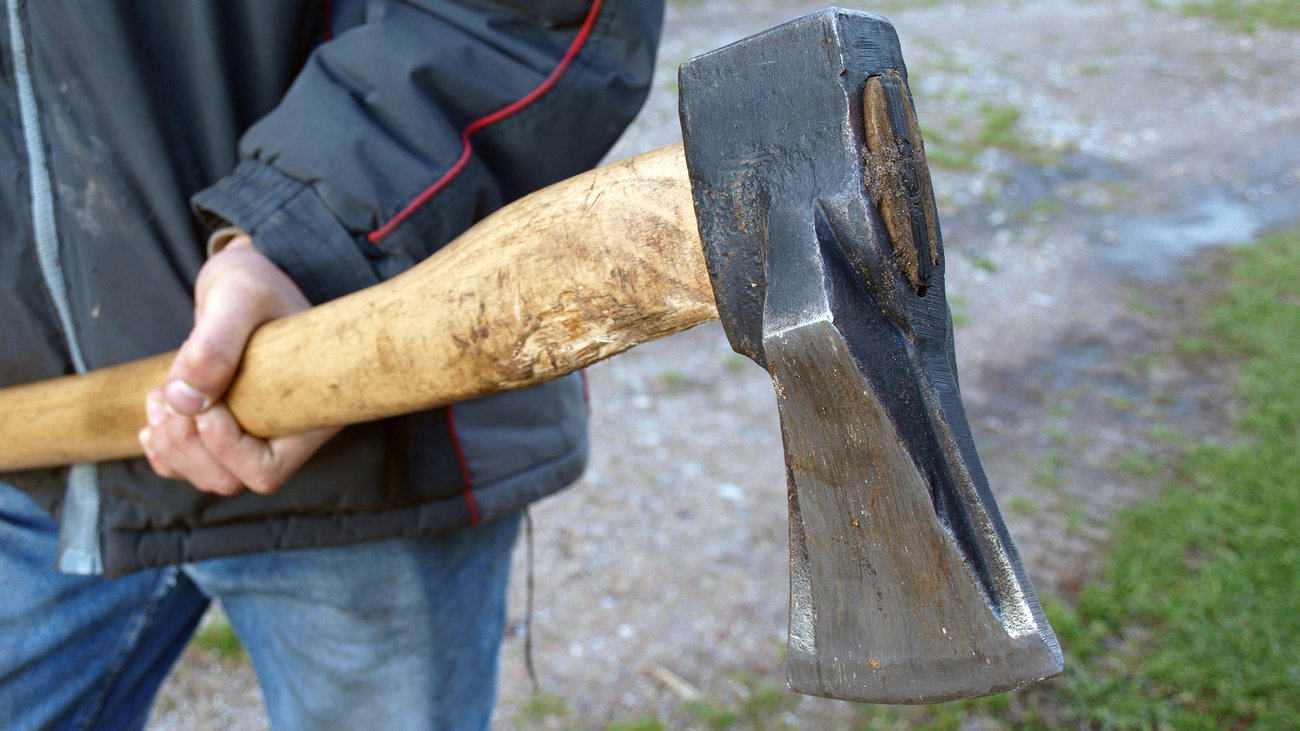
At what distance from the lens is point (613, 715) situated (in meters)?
2.48

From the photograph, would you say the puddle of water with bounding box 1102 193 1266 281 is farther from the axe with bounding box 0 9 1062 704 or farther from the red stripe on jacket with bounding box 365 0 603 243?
the axe with bounding box 0 9 1062 704

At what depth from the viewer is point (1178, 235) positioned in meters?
5.09

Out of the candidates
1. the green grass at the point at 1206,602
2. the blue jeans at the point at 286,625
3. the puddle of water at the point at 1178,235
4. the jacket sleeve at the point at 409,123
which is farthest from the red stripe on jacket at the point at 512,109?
the puddle of water at the point at 1178,235

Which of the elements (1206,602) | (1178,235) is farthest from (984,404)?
(1178,235)

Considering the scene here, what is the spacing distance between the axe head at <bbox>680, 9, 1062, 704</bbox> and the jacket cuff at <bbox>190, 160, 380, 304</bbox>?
0.56m

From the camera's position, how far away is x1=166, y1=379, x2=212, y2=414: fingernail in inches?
41.7

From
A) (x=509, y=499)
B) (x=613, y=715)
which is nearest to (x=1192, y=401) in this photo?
(x=613, y=715)

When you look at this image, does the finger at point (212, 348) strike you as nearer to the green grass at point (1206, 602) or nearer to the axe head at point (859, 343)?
the axe head at point (859, 343)

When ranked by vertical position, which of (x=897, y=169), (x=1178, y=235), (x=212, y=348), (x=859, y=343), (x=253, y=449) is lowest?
(x=1178, y=235)

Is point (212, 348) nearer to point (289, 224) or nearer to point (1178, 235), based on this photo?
point (289, 224)

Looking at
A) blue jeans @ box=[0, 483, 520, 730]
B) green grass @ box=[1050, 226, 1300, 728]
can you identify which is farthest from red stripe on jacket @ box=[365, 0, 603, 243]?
green grass @ box=[1050, 226, 1300, 728]

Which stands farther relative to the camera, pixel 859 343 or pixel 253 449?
pixel 253 449

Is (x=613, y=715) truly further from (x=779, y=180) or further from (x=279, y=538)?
(x=779, y=180)

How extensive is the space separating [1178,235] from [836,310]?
5235 millimetres
